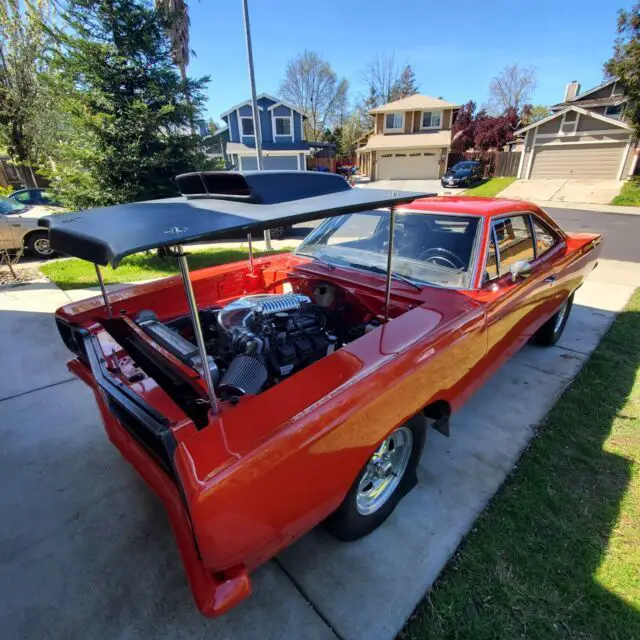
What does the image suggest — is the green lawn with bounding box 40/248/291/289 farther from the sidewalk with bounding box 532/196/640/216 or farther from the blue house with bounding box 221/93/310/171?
the blue house with bounding box 221/93/310/171

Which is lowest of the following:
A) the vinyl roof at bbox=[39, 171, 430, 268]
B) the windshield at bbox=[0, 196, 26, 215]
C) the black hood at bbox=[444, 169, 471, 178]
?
the black hood at bbox=[444, 169, 471, 178]

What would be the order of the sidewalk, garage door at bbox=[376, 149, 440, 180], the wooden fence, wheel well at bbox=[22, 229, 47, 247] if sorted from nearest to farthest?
wheel well at bbox=[22, 229, 47, 247], the sidewalk, the wooden fence, garage door at bbox=[376, 149, 440, 180]

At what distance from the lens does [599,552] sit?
1.98 metres

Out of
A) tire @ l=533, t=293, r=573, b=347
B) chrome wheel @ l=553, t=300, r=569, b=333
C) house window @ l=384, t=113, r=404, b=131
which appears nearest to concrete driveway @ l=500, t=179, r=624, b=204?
house window @ l=384, t=113, r=404, b=131

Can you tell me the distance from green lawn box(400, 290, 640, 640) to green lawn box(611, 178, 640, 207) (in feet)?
64.5

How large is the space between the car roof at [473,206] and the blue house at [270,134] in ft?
71.9

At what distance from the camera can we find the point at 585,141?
2183cm

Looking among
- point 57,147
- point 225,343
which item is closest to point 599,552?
point 225,343

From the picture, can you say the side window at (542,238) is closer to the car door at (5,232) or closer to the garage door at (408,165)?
the car door at (5,232)

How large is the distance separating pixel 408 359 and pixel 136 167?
22.8 ft

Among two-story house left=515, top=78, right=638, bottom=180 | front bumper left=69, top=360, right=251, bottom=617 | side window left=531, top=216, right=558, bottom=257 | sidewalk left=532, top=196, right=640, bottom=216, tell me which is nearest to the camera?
front bumper left=69, top=360, right=251, bottom=617

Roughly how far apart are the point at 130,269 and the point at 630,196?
21577 millimetres

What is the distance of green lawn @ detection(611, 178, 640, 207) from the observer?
17.3 meters

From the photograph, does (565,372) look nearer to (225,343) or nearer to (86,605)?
(225,343)
